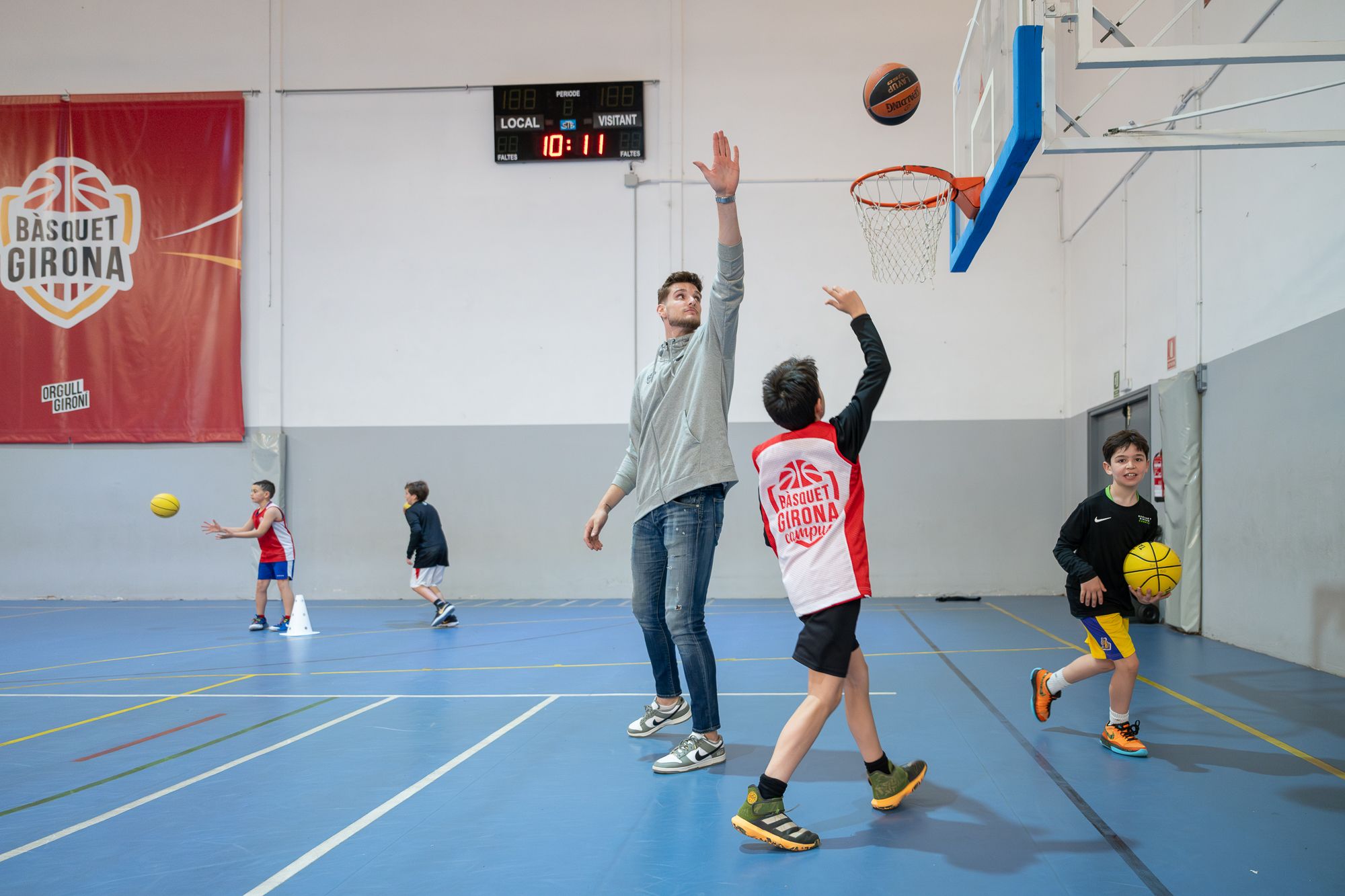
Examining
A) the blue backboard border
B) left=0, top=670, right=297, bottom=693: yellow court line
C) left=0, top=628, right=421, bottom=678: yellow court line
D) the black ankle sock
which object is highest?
the blue backboard border

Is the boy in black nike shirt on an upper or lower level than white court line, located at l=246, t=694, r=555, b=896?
upper

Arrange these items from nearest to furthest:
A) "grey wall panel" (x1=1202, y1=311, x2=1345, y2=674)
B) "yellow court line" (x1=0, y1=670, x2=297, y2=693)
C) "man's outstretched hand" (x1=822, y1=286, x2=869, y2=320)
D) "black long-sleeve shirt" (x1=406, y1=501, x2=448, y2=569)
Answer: "man's outstretched hand" (x1=822, y1=286, x2=869, y2=320), "grey wall panel" (x1=1202, y1=311, x2=1345, y2=674), "yellow court line" (x1=0, y1=670, x2=297, y2=693), "black long-sleeve shirt" (x1=406, y1=501, x2=448, y2=569)

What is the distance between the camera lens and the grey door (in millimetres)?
9078

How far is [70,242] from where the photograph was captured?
13.0 m

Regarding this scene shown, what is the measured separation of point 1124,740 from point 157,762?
4.08 m

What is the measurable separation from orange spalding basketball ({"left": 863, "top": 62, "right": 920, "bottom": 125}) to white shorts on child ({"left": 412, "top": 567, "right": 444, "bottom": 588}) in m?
6.15

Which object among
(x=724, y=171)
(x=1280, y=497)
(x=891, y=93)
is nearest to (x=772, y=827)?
(x=724, y=171)

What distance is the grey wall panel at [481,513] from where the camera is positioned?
1197 cm

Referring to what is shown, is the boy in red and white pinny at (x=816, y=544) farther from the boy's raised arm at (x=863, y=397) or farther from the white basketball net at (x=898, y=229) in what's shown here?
the white basketball net at (x=898, y=229)

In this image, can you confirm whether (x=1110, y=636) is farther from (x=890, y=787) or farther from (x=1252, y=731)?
(x=890, y=787)

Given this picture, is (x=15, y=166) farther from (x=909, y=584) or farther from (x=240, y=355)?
(x=909, y=584)

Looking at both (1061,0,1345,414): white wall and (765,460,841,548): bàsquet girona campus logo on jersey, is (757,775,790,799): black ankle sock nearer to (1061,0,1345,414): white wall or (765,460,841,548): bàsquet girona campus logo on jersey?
(765,460,841,548): bàsquet girona campus logo on jersey

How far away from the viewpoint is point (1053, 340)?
11.9 meters

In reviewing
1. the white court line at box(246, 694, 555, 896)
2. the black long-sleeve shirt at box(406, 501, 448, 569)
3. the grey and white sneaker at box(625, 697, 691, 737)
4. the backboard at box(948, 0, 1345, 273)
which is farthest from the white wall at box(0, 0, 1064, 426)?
the white court line at box(246, 694, 555, 896)
